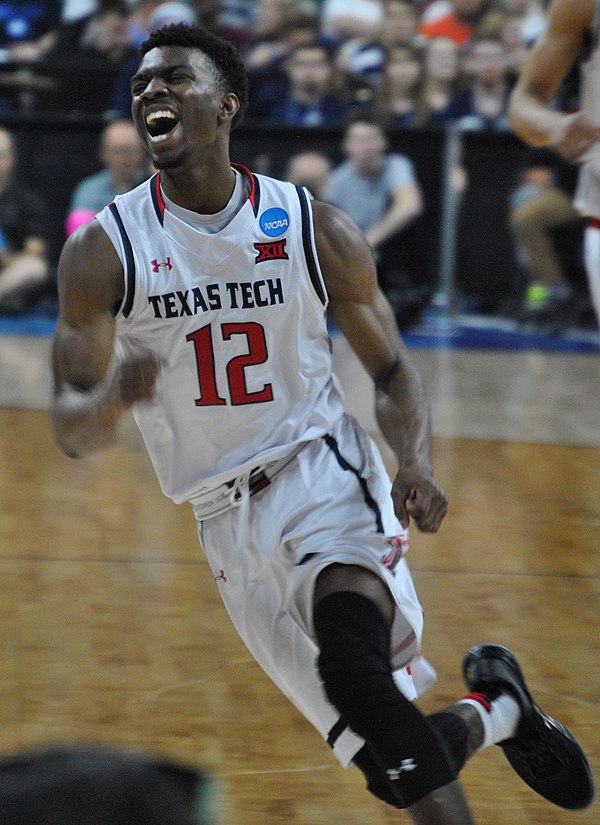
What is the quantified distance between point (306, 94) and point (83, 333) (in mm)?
7751

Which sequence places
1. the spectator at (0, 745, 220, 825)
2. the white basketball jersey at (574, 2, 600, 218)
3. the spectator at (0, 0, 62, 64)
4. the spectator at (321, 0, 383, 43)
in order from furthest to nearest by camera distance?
1. the spectator at (0, 0, 62, 64)
2. the spectator at (321, 0, 383, 43)
3. the white basketball jersey at (574, 2, 600, 218)
4. the spectator at (0, 745, 220, 825)

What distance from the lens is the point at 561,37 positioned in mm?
3818

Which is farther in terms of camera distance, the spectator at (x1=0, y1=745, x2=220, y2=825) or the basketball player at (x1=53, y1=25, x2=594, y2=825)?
the basketball player at (x1=53, y1=25, x2=594, y2=825)

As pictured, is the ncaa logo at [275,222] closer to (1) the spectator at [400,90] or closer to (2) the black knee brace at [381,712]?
(2) the black knee brace at [381,712]

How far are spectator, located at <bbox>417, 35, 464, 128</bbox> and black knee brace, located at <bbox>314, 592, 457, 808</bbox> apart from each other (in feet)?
26.2

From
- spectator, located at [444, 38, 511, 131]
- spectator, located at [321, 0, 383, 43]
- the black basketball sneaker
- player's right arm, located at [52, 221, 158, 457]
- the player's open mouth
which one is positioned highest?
the player's open mouth

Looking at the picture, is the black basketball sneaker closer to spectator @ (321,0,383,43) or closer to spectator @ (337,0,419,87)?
spectator @ (337,0,419,87)

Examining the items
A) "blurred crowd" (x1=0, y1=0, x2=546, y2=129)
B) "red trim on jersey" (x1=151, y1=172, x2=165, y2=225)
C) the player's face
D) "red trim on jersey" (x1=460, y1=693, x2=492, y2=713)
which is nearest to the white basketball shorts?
"red trim on jersey" (x1=460, y1=693, x2=492, y2=713)

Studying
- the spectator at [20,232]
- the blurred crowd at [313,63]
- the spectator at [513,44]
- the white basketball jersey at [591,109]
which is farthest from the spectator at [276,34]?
the white basketball jersey at [591,109]

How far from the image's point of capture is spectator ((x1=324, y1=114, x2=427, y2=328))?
31.7 ft

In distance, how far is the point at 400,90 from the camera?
1016cm

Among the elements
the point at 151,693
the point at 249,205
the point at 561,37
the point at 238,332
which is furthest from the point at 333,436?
the point at 561,37

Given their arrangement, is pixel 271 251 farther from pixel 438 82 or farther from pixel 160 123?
pixel 438 82

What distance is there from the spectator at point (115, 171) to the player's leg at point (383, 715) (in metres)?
6.98
